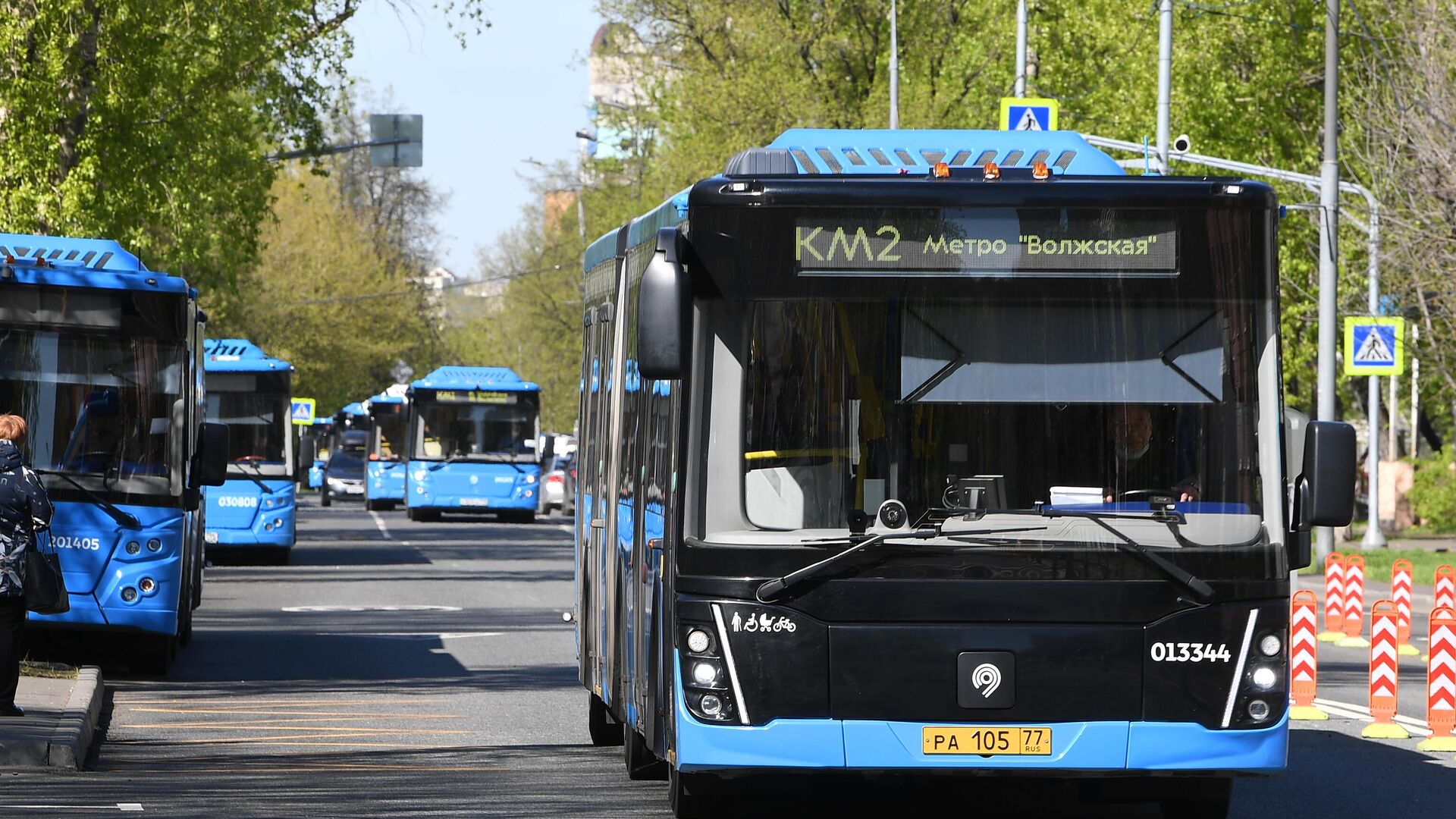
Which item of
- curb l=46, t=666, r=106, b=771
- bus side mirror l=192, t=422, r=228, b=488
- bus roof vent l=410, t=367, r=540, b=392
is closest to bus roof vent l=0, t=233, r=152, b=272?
bus side mirror l=192, t=422, r=228, b=488

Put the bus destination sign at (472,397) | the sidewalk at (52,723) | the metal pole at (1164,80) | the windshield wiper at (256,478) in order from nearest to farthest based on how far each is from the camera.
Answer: the sidewalk at (52,723) → the windshield wiper at (256,478) → the metal pole at (1164,80) → the bus destination sign at (472,397)

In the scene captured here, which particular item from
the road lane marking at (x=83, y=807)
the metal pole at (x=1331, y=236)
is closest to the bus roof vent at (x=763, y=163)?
the road lane marking at (x=83, y=807)

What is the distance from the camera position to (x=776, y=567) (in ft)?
28.0

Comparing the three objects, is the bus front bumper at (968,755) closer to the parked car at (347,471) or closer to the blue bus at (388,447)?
the blue bus at (388,447)

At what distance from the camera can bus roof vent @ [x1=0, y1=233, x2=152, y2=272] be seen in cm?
1614

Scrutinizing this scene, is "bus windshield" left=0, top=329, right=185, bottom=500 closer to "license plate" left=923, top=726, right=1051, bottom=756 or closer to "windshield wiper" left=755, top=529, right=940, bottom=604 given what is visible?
"windshield wiper" left=755, top=529, right=940, bottom=604

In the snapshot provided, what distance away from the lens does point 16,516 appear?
12844mm

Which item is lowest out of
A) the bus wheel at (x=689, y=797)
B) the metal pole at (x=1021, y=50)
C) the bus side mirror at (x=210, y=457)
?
the bus wheel at (x=689, y=797)

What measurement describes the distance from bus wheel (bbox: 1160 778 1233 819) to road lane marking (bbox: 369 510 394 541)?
108ft

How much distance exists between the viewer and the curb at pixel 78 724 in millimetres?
11461

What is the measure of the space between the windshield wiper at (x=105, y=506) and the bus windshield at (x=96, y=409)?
0.11 ft

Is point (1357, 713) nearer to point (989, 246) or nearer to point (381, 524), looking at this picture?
point (989, 246)

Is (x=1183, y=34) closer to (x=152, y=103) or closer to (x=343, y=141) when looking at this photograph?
(x=152, y=103)

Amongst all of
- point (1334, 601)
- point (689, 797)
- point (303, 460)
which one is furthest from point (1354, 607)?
point (303, 460)
